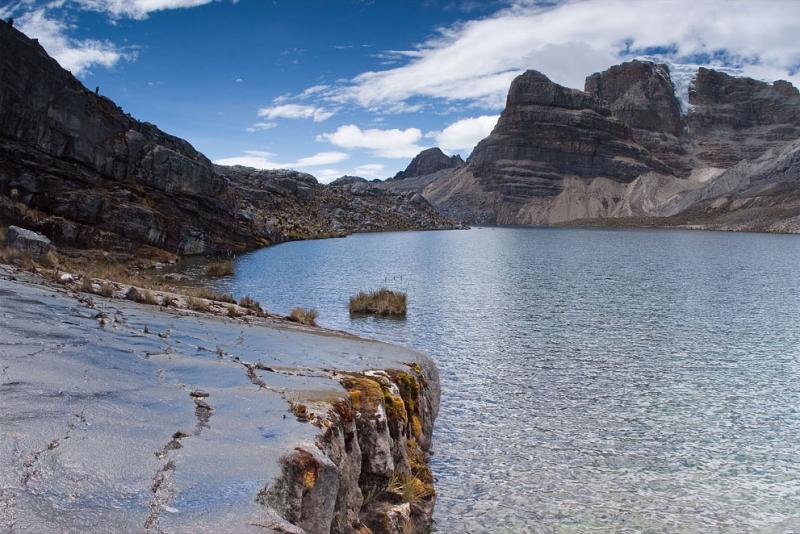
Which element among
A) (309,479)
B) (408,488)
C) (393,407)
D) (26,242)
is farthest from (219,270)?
(309,479)

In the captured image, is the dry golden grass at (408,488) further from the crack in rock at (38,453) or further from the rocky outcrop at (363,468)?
the crack in rock at (38,453)

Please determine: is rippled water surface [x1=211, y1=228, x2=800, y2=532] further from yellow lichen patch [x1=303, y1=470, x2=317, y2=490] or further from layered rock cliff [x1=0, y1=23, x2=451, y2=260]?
layered rock cliff [x1=0, y1=23, x2=451, y2=260]

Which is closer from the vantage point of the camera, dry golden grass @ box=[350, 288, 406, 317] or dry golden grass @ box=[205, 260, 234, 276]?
dry golden grass @ box=[350, 288, 406, 317]

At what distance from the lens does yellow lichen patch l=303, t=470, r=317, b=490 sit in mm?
6438

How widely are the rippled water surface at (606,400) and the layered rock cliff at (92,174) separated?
1478cm

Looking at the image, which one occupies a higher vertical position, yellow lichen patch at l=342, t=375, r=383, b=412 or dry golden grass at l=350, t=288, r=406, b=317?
yellow lichen patch at l=342, t=375, r=383, b=412

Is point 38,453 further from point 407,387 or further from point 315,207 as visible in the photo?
point 315,207

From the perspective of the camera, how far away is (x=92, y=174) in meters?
50.1

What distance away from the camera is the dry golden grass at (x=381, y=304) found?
31016mm

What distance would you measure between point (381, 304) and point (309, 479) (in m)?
24.8

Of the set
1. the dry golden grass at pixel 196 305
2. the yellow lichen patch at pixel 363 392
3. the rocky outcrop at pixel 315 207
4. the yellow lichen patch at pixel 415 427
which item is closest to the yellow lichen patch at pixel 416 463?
the yellow lichen patch at pixel 415 427

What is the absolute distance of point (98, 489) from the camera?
560cm

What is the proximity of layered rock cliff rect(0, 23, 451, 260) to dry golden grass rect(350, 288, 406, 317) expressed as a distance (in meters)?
25.8

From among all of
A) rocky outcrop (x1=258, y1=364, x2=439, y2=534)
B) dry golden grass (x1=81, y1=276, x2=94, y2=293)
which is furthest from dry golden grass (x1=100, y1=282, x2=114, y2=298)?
rocky outcrop (x1=258, y1=364, x2=439, y2=534)
